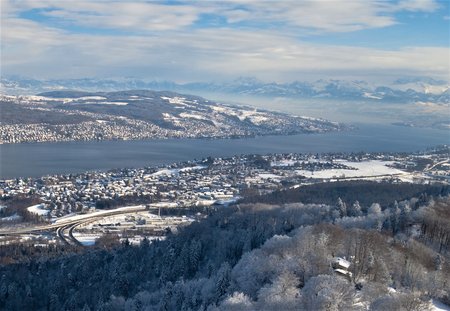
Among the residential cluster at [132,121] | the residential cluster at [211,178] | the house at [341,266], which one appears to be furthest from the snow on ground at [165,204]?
the residential cluster at [132,121]

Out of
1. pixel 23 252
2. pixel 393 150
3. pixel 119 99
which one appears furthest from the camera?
pixel 119 99

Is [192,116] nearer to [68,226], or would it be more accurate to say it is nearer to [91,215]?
[91,215]

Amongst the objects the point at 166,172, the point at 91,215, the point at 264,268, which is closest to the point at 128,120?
the point at 166,172

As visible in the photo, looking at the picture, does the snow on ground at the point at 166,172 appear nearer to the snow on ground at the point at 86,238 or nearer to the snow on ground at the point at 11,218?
the snow on ground at the point at 11,218

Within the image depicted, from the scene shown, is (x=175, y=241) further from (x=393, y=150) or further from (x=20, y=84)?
(x=20, y=84)

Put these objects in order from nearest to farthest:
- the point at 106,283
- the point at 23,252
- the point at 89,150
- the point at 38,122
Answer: the point at 106,283 < the point at 23,252 < the point at 89,150 < the point at 38,122

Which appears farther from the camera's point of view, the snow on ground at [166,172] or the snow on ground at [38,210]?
the snow on ground at [166,172]

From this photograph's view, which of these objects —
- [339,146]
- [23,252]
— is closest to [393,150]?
[339,146]

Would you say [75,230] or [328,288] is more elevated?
[328,288]

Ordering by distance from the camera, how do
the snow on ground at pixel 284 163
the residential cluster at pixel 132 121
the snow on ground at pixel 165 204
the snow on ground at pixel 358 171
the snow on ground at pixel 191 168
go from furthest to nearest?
the residential cluster at pixel 132 121 → the snow on ground at pixel 284 163 → the snow on ground at pixel 191 168 → the snow on ground at pixel 358 171 → the snow on ground at pixel 165 204
